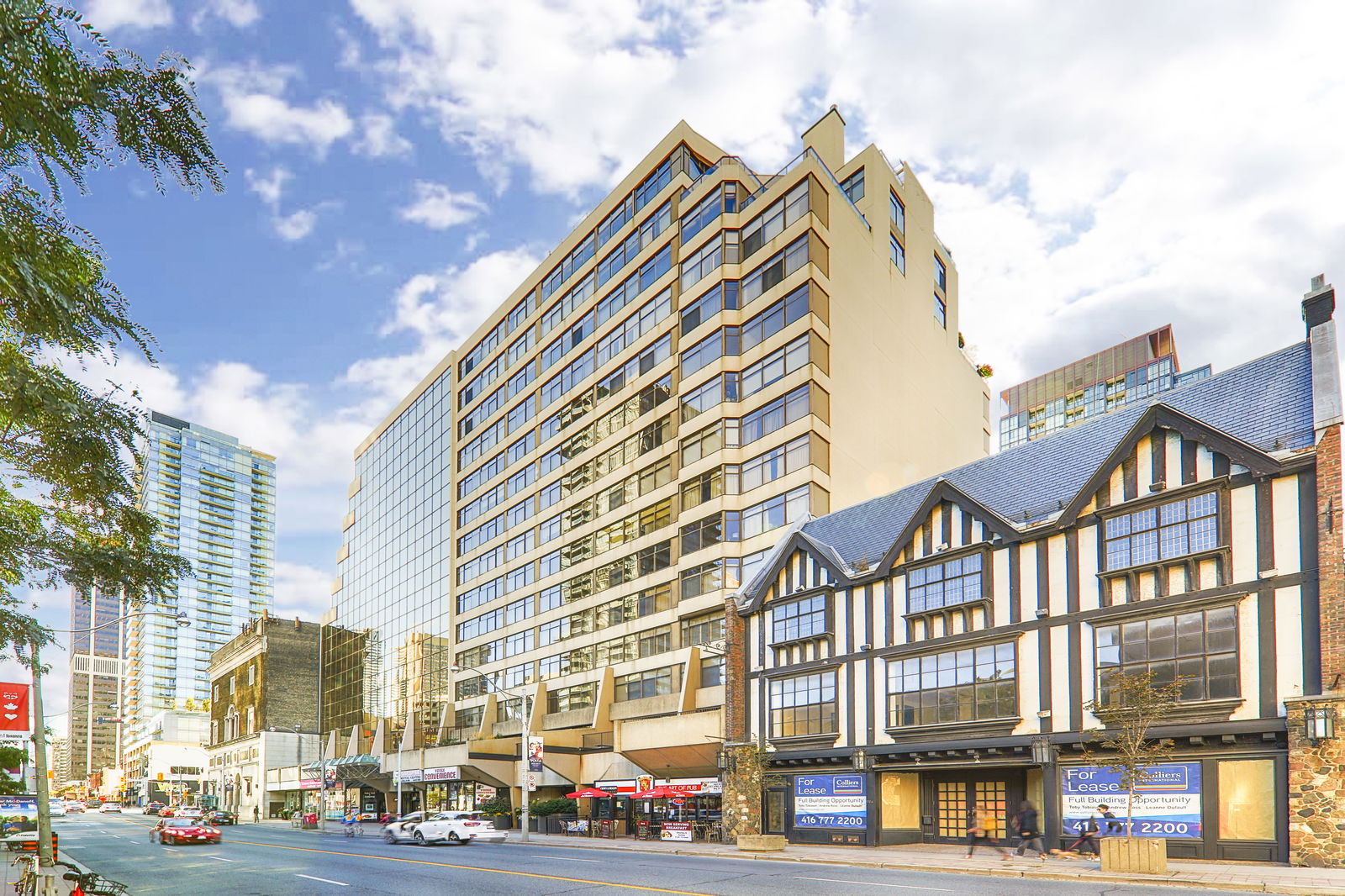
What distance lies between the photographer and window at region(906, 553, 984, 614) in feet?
108

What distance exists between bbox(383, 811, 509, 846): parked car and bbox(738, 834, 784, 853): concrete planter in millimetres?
15320

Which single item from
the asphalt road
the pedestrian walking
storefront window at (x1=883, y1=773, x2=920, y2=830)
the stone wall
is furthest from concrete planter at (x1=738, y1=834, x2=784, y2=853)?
the stone wall

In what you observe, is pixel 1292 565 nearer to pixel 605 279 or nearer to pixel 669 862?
pixel 669 862

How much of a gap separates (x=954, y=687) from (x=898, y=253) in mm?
35314

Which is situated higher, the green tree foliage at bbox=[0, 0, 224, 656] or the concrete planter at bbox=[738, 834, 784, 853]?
the green tree foliage at bbox=[0, 0, 224, 656]

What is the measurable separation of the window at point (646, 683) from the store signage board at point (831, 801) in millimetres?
15482

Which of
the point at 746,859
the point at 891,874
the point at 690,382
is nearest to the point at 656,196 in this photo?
the point at 690,382

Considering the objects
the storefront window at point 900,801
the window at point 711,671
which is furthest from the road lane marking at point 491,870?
the window at point 711,671

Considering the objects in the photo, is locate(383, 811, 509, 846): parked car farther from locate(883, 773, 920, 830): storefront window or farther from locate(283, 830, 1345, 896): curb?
locate(883, 773, 920, 830): storefront window

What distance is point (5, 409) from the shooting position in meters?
8.20

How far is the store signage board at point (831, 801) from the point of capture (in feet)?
117

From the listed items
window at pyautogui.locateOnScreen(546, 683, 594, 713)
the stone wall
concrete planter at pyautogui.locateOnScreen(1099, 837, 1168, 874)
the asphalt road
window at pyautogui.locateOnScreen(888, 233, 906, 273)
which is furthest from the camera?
window at pyautogui.locateOnScreen(546, 683, 594, 713)

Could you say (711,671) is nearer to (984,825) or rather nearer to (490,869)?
(984,825)

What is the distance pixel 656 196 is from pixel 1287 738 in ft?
155
